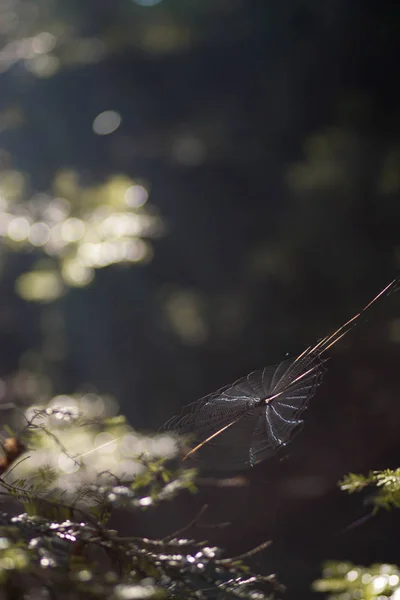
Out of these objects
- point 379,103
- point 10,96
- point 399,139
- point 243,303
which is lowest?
point 243,303

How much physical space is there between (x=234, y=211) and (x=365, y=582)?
5082mm

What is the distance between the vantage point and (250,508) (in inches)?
181

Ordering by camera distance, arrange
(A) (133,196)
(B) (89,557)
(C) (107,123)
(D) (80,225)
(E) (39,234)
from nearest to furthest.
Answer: (B) (89,557), (D) (80,225), (E) (39,234), (A) (133,196), (C) (107,123)

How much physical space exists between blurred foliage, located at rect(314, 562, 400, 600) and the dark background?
3.21 metres

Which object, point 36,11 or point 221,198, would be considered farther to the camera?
point 221,198

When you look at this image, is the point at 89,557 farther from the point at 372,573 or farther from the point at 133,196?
the point at 133,196

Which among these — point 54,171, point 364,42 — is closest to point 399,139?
point 364,42

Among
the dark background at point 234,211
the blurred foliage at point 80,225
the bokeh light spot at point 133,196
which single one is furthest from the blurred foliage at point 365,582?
the dark background at point 234,211

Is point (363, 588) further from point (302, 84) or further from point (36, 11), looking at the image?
point (302, 84)

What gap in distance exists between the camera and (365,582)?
0.98 meters

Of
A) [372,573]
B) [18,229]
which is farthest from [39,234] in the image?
[372,573]

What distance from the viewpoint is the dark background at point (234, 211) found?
4.69 m

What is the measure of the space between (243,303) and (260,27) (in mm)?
2437

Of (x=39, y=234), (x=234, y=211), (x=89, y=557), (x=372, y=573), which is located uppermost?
(x=234, y=211)
